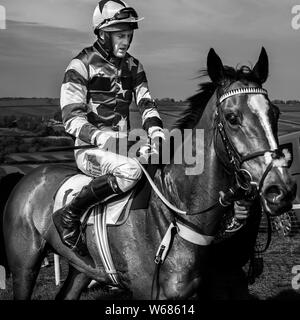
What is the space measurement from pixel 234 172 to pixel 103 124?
4.05ft

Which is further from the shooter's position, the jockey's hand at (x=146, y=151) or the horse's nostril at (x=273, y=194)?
the jockey's hand at (x=146, y=151)

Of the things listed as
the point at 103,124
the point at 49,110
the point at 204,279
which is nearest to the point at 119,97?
the point at 103,124

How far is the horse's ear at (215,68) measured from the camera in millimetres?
3847

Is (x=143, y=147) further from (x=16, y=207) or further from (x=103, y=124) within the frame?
(x=16, y=207)

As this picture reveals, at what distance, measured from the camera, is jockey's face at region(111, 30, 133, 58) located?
4.42 meters

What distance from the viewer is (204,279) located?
403cm

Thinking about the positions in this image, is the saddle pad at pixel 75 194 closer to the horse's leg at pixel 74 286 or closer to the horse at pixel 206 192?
the horse at pixel 206 192

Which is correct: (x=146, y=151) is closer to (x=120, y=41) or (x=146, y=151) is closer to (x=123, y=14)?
(x=120, y=41)

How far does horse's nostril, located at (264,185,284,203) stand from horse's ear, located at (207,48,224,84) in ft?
2.77

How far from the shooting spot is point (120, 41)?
4430 millimetres

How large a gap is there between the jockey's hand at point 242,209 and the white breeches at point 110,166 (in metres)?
0.67

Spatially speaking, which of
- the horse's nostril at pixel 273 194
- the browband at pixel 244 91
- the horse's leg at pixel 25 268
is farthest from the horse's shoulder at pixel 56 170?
the horse's nostril at pixel 273 194

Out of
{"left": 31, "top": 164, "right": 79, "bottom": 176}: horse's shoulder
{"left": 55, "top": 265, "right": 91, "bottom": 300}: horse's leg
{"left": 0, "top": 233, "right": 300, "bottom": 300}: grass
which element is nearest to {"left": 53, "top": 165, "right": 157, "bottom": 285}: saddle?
{"left": 31, "top": 164, "right": 79, "bottom": 176}: horse's shoulder

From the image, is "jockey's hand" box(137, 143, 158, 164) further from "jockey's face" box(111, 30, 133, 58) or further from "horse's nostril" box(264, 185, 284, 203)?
"horse's nostril" box(264, 185, 284, 203)
